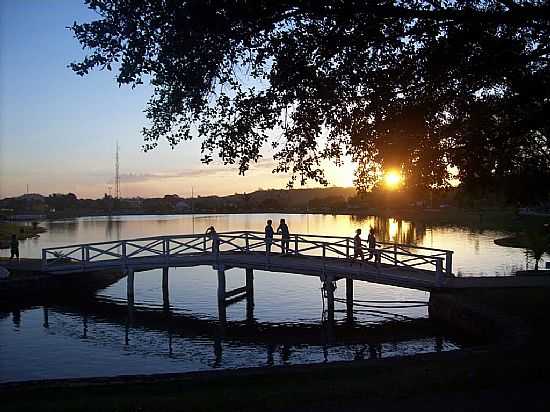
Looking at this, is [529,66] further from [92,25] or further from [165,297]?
[165,297]

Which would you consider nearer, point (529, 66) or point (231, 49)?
point (231, 49)

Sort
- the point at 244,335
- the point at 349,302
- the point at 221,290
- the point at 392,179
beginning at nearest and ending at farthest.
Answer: the point at 392,179 → the point at 244,335 → the point at 349,302 → the point at 221,290

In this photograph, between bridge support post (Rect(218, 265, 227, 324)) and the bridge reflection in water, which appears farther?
bridge support post (Rect(218, 265, 227, 324))

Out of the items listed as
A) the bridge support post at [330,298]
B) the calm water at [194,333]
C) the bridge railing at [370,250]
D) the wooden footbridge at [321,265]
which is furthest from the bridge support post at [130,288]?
the bridge support post at [330,298]

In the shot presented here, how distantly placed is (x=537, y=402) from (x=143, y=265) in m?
22.8

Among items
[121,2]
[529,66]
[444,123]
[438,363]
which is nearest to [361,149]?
[444,123]

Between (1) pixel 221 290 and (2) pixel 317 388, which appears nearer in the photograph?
(2) pixel 317 388

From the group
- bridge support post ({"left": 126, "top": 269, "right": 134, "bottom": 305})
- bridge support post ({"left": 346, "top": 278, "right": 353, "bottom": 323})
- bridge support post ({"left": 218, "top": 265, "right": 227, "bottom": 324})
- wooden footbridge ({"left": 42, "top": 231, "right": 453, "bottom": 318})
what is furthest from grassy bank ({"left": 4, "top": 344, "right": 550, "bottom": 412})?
bridge support post ({"left": 126, "top": 269, "right": 134, "bottom": 305})

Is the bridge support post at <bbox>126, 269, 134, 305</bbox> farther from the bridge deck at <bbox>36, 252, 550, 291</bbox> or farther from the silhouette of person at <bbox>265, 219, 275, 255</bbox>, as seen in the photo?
the silhouette of person at <bbox>265, 219, 275, 255</bbox>

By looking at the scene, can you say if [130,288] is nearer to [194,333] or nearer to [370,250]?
[194,333]

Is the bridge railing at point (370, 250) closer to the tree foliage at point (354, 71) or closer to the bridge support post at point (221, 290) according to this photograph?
the bridge support post at point (221, 290)

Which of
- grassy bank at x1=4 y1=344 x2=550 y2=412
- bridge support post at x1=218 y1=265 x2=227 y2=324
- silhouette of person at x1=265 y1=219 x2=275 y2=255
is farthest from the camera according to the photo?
bridge support post at x1=218 y1=265 x2=227 y2=324

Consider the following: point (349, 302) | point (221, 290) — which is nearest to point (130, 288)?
point (221, 290)

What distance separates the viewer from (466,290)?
2197 cm
